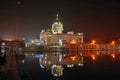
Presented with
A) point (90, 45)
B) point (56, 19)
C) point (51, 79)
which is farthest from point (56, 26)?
point (51, 79)

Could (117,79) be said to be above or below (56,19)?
below

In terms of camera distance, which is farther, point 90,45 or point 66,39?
point 66,39

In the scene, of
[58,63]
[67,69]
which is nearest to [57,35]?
[58,63]

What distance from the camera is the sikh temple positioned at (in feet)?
334

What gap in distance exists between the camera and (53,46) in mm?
85000

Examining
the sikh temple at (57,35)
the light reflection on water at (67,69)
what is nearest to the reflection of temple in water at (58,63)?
the light reflection on water at (67,69)

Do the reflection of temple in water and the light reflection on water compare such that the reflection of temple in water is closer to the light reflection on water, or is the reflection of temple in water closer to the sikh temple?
the light reflection on water

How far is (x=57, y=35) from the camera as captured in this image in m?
102

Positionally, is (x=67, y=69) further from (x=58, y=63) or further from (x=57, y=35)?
(x=57, y=35)

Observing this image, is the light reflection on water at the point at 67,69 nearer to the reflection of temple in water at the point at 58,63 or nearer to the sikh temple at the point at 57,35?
the reflection of temple in water at the point at 58,63

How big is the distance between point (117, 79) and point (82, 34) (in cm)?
8883

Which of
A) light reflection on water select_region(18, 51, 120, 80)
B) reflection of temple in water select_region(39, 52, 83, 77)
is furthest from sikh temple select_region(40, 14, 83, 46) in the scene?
light reflection on water select_region(18, 51, 120, 80)

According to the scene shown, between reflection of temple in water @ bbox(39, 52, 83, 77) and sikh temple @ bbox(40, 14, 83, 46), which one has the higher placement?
sikh temple @ bbox(40, 14, 83, 46)

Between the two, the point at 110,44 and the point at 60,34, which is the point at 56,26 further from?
the point at 110,44
